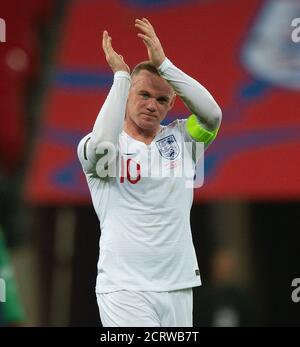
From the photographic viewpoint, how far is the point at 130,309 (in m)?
3.43

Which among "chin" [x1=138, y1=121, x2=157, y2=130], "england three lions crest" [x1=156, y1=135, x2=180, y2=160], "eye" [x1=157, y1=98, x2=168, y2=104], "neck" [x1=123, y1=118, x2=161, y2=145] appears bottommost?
"england three lions crest" [x1=156, y1=135, x2=180, y2=160]

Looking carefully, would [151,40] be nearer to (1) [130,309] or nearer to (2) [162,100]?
(2) [162,100]

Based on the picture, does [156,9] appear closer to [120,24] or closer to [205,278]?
[120,24]

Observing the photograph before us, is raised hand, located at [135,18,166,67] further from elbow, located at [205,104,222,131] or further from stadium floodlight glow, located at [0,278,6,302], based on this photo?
stadium floodlight glow, located at [0,278,6,302]

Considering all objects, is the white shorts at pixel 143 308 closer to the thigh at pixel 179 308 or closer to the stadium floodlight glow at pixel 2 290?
the thigh at pixel 179 308

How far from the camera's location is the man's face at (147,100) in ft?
11.6

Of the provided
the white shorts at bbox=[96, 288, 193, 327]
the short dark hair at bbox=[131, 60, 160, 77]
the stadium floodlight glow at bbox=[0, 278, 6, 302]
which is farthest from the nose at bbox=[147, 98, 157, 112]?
the stadium floodlight glow at bbox=[0, 278, 6, 302]

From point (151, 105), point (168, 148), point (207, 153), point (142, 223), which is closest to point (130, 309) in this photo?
point (142, 223)

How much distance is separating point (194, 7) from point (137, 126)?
109 inches

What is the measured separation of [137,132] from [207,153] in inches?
92.3

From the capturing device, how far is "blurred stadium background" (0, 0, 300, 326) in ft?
19.6

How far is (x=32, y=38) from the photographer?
6.26 meters

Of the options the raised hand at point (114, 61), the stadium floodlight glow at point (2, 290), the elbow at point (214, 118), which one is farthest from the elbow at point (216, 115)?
the stadium floodlight glow at point (2, 290)

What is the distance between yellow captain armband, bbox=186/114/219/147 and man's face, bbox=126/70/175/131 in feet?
0.38
